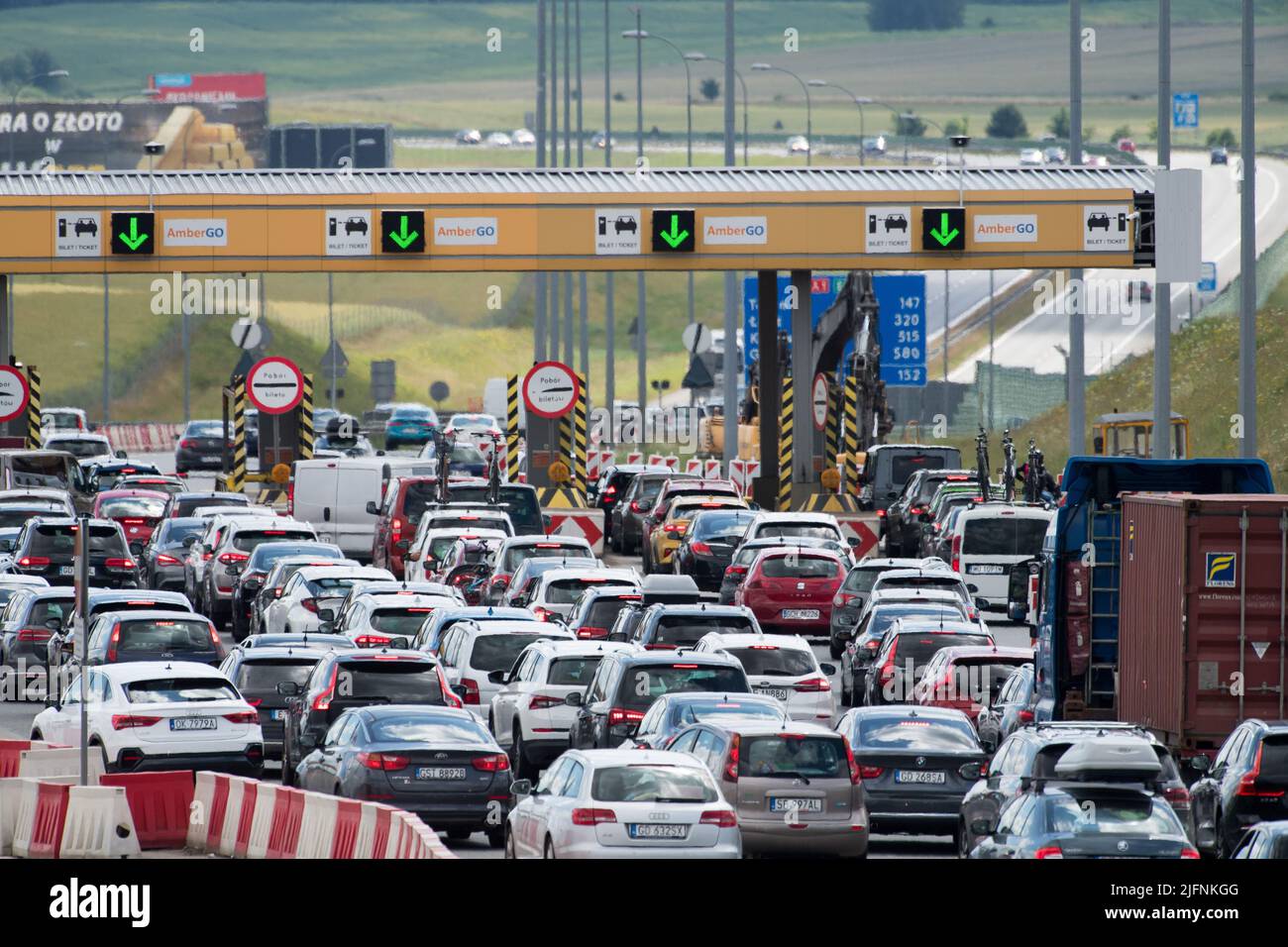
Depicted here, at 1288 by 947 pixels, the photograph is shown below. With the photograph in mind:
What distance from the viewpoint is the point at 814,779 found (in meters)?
20.4

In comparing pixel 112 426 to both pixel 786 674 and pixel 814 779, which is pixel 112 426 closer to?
pixel 786 674

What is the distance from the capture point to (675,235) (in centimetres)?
4941

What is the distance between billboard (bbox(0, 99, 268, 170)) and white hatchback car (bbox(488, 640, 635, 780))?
449 feet

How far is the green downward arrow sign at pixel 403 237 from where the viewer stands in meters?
49.5

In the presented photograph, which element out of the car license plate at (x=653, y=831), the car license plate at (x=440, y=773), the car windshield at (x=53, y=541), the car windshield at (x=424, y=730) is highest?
the car windshield at (x=53, y=541)

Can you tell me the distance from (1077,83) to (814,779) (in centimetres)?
2608

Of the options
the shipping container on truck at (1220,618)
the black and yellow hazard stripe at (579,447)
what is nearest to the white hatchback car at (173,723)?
the shipping container on truck at (1220,618)

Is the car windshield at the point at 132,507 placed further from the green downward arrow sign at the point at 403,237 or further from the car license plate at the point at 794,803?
the car license plate at the point at 794,803

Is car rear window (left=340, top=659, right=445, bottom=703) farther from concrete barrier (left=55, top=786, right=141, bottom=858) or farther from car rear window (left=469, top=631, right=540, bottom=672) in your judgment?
concrete barrier (left=55, top=786, right=141, bottom=858)

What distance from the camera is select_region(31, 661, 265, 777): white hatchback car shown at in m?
23.3

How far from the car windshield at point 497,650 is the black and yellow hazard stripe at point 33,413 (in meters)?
25.6

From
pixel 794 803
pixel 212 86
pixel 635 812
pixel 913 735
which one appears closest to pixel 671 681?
pixel 913 735

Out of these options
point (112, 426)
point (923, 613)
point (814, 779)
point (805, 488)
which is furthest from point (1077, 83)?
point (112, 426)

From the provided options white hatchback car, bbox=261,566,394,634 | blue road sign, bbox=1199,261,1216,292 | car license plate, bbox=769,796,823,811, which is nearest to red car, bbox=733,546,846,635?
white hatchback car, bbox=261,566,394,634
